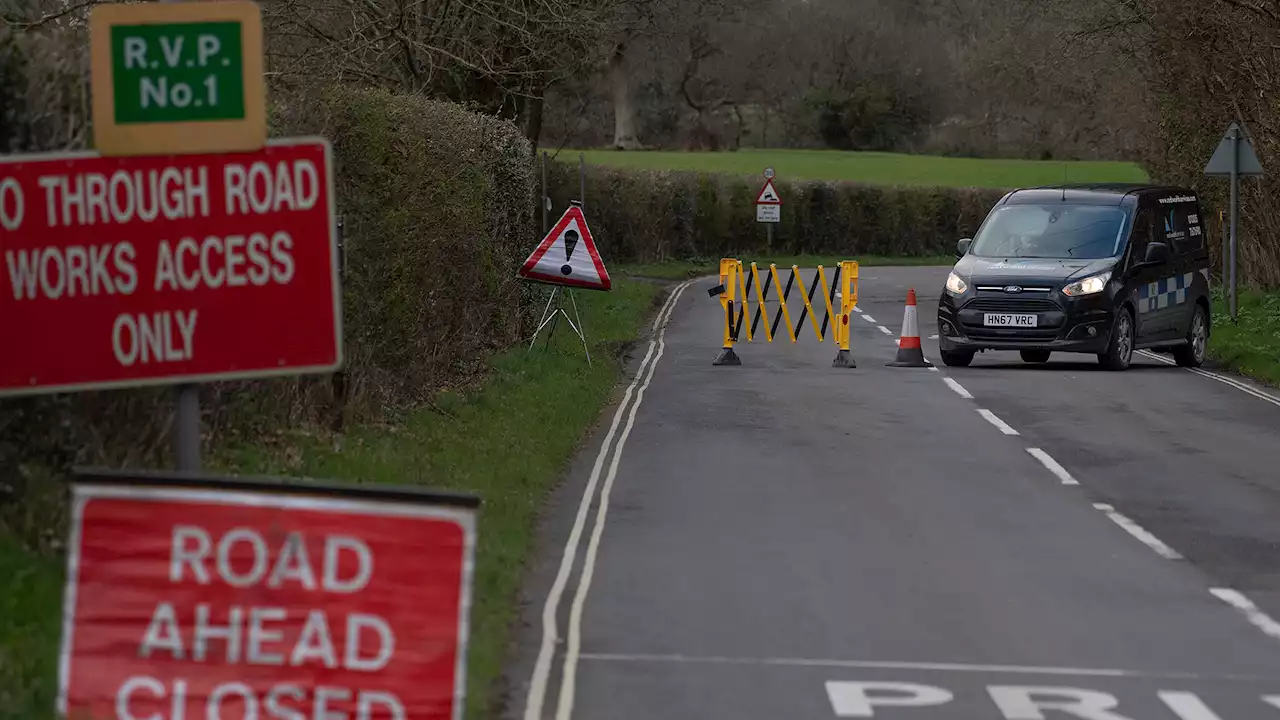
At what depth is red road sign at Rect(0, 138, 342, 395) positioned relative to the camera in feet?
21.8

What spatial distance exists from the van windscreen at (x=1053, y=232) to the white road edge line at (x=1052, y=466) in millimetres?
7701

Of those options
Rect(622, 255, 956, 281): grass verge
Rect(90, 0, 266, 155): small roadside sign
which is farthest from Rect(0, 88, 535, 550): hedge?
Rect(622, 255, 956, 281): grass verge

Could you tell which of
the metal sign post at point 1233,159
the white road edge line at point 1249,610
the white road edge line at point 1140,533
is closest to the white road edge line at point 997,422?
the white road edge line at point 1140,533

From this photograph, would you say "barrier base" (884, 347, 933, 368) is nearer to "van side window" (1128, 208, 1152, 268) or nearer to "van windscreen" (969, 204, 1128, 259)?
"van windscreen" (969, 204, 1128, 259)

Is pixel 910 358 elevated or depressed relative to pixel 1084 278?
depressed

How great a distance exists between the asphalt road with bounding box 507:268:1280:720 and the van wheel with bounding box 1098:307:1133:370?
245cm

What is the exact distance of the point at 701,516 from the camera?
13.0 m

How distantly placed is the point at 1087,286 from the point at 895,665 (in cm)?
1468

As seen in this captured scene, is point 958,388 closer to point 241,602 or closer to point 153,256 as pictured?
point 153,256

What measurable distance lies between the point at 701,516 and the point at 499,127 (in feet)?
35.3

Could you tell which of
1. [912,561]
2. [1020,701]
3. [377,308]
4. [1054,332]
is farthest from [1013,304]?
[1020,701]

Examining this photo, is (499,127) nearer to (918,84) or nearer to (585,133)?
(585,133)

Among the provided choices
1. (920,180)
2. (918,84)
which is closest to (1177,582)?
(920,180)

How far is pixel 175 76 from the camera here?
21.4 feet
